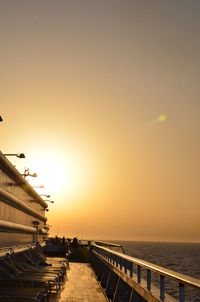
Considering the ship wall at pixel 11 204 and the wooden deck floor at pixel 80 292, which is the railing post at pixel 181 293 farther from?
the ship wall at pixel 11 204

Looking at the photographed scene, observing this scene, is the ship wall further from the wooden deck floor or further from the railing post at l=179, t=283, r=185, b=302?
the railing post at l=179, t=283, r=185, b=302

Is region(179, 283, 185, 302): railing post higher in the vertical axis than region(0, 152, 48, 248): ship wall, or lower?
lower

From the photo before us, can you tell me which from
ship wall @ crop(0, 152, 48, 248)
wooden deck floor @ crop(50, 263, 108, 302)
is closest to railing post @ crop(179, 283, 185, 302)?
wooden deck floor @ crop(50, 263, 108, 302)

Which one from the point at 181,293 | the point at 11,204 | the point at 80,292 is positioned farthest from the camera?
the point at 11,204

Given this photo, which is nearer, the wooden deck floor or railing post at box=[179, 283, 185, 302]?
railing post at box=[179, 283, 185, 302]

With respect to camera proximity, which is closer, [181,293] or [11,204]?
[181,293]

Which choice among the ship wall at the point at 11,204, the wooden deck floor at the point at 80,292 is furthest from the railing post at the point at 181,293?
the ship wall at the point at 11,204

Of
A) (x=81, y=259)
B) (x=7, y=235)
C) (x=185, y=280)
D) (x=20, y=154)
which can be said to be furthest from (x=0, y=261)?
(x=81, y=259)

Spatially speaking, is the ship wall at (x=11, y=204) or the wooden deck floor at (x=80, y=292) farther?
the ship wall at (x=11, y=204)

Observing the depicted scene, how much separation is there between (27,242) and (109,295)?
1218 cm

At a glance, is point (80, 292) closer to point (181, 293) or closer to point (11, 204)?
point (11, 204)

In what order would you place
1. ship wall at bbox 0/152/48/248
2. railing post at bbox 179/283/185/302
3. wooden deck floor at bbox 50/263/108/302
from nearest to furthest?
railing post at bbox 179/283/185/302, wooden deck floor at bbox 50/263/108/302, ship wall at bbox 0/152/48/248

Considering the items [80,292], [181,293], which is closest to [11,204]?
[80,292]

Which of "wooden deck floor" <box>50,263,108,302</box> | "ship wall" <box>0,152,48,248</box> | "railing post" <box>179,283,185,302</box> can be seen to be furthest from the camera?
"ship wall" <box>0,152,48,248</box>
